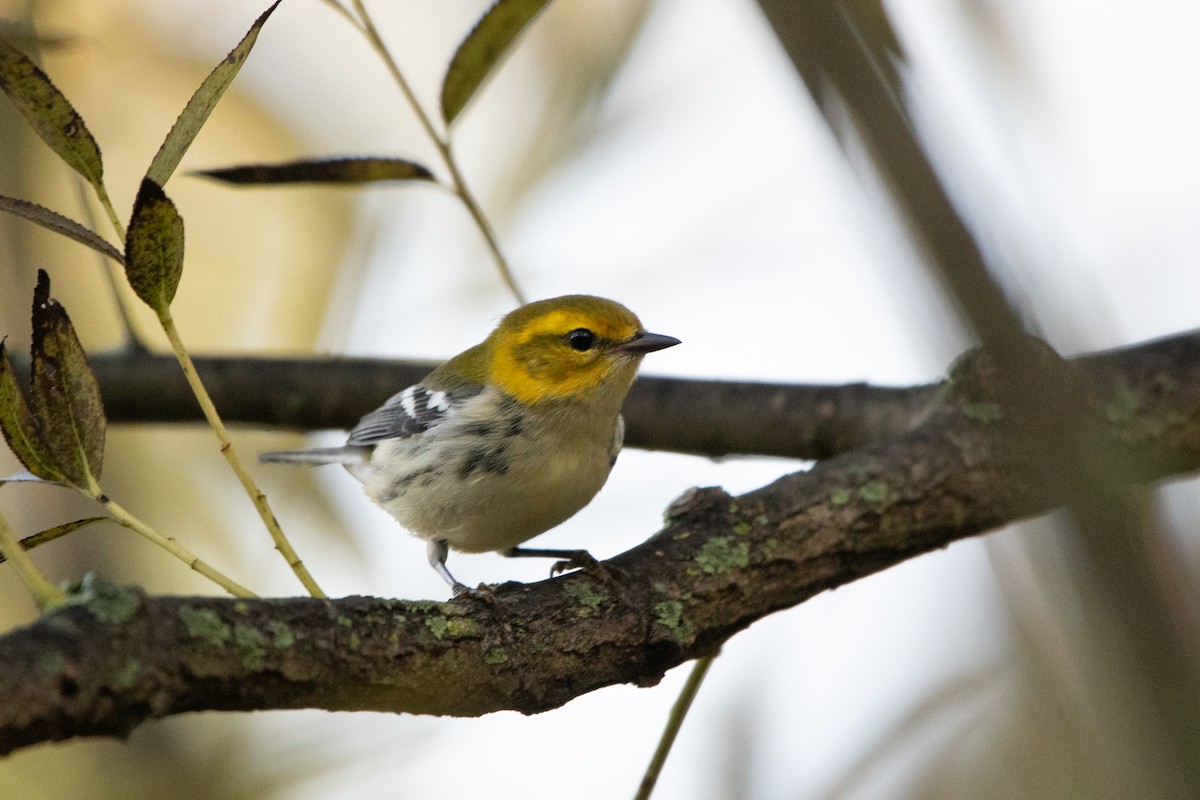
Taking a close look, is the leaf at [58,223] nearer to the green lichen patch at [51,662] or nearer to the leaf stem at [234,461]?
the leaf stem at [234,461]

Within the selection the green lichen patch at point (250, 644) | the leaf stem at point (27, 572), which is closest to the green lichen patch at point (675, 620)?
the green lichen patch at point (250, 644)

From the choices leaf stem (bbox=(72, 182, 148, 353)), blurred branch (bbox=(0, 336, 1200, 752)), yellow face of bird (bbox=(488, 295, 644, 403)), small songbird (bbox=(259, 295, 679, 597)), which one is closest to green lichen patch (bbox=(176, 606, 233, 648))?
blurred branch (bbox=(0, 336, 1200, 752))

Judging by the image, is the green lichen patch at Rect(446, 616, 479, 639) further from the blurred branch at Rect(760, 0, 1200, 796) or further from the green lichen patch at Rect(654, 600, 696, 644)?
the blurred branch at Rect(760, 0, 1200, 796)

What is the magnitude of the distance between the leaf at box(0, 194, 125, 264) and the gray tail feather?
2173 millimetres

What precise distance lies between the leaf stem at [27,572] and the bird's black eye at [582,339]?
220cm

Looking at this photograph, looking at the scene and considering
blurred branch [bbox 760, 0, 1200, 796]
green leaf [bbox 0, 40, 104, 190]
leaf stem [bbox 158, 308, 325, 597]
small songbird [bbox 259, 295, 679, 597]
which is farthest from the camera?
small songbird [bbox 259, 295, 679, 597]

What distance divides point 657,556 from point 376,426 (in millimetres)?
1513

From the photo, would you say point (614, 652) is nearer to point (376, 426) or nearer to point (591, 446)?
point (591, 446)

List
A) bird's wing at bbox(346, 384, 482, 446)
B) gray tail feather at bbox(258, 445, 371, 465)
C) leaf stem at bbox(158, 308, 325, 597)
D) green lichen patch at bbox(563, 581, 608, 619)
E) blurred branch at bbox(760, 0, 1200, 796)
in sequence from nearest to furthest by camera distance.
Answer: blurred branch at bbox(760, 0, 1200, 796) → leaf stem at bbox(158, 308, 325, 597) → green lichen patch at bbox(563, 581, 608, 619) → bird's wing at bbox(346, 384, 482, 446) → gray tail feather at bbox(258, 445, 371, 465)

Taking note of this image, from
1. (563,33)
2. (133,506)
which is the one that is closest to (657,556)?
(133,506)

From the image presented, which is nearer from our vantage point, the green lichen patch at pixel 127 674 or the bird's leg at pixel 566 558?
the green lichen patch at pixel 127 674

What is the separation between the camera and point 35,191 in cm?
427

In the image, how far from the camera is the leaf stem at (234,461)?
1.60 meters

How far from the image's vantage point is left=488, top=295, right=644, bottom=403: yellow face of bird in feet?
10.6
